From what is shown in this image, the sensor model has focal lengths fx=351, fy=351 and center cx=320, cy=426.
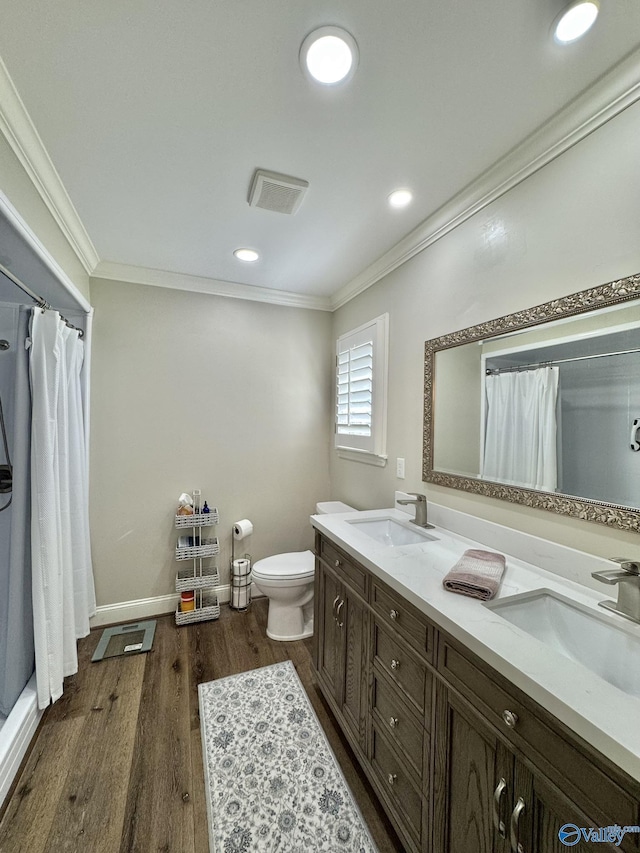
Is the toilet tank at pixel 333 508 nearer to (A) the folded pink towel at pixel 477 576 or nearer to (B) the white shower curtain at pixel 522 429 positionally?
(B) the white shower curtain at pixel 522 429

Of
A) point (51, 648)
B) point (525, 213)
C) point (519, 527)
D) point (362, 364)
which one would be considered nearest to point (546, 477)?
point (519, 527)

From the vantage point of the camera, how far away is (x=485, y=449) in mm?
1559

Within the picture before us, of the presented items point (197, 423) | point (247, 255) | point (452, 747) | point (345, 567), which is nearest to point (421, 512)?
point (345, 567)

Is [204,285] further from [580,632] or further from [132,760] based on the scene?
[580,632]

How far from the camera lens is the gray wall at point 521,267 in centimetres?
110

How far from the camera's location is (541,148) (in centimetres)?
129

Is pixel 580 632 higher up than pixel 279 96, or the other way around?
pixel 279 96

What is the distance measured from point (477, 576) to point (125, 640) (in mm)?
2337

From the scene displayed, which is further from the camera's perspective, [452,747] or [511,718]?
[452,747]

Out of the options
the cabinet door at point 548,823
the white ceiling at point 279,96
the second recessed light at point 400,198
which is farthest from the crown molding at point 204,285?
the cabinet door at point 548,823

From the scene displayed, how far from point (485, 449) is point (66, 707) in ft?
7.89

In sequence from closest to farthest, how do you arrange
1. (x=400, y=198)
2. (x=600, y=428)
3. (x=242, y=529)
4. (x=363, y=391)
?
(x=600, y=428) → (x=400, y=198) → (x=363, y=391) → (x=242, y=529)

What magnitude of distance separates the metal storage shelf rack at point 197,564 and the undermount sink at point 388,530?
1.22 metres

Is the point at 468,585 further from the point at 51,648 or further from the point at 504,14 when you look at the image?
the point at 51,648
